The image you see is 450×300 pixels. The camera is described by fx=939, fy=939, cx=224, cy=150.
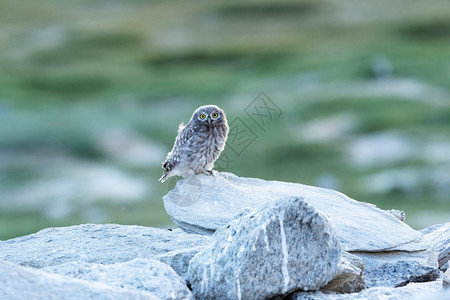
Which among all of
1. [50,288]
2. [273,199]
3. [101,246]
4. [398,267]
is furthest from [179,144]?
[50,288]

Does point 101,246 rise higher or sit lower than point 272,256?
higher

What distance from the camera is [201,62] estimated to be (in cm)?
7219

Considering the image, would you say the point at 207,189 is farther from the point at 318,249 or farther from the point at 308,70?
the point at 308,70

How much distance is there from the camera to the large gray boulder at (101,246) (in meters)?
11.0

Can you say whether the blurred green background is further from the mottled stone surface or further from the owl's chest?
the mottled stone surface

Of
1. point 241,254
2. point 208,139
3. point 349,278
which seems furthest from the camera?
point 208,139

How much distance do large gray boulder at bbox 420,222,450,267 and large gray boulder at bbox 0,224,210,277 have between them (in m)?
3.05

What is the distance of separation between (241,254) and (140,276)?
1.02m

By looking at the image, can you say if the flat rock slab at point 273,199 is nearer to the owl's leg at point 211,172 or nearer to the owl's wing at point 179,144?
the owl's leg at point 211,172

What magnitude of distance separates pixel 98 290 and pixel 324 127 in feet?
146

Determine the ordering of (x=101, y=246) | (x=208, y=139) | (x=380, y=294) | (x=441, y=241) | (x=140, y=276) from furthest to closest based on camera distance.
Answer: (x=208, y=139) → (x=441, y=241) → (x=101, y=246) → (x=380, y=294) → (x=140, y=276)

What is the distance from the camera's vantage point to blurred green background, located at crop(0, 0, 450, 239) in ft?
143

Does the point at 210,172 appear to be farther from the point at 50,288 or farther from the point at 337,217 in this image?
the point at 50,288

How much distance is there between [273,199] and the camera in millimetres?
11883
